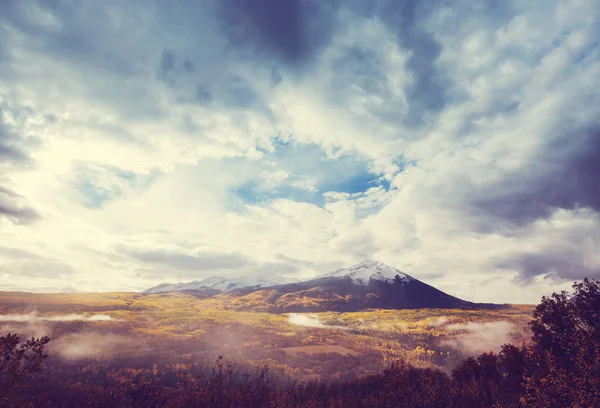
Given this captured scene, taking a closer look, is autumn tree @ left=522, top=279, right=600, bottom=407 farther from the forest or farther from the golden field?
the golden field

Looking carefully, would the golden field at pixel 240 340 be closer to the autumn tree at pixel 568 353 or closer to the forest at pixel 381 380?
the forest at pixel 381 380

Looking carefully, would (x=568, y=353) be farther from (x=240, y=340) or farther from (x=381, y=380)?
(x=240, y=340)

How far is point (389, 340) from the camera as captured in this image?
166 metres

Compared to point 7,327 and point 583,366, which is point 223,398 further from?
point 7,327

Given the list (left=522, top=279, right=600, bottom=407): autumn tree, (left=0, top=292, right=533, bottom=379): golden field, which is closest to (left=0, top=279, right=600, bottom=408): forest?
(left=522, top=279, right=600, bottom=407): autumn tree

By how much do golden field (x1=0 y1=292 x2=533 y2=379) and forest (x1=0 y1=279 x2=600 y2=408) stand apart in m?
9.11

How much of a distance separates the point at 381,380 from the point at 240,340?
7069cm

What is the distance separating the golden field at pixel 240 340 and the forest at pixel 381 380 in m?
9.11

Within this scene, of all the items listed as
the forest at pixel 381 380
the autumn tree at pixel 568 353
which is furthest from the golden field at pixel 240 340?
the autumn tree at pixel 568 353

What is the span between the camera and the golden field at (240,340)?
103312mm

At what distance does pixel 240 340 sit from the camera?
134 m

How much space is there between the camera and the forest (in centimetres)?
A: 3159

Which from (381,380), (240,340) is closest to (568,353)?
(381,380)

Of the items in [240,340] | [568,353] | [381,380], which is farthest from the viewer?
[240,340]
